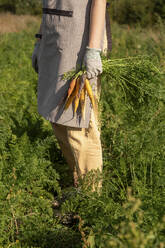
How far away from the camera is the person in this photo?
204 cm

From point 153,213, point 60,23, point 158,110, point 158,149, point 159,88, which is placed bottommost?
point 153,213

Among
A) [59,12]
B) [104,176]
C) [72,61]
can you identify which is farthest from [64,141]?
[59,12]

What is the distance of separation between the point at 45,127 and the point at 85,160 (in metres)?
1.07

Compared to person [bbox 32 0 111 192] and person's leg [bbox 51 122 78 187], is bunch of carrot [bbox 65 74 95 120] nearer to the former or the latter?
person [bbox 32 0 111 192]

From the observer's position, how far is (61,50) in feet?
7.04

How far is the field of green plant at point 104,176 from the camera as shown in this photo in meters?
1.74

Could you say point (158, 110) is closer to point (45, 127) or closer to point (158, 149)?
point (158, 149)

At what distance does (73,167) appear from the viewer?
265cm

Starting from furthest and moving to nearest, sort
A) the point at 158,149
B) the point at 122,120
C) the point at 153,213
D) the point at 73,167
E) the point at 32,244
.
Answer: the point at 122,120 → the point at 73,167 → the point at 158,149 → the point at 32,244 → the point at 153,213

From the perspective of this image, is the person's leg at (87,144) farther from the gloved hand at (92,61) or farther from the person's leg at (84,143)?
the gloved hand at (92,61)

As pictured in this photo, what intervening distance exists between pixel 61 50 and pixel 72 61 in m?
0.10

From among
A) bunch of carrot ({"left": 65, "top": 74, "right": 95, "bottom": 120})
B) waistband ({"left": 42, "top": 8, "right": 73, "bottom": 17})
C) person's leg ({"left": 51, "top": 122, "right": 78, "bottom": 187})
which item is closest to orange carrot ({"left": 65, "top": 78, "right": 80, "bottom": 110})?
bunch of carrot ({"left": 65, "top": 74, "right": 95, "bottom": 120})

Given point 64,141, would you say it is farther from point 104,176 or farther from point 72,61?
point 72,61

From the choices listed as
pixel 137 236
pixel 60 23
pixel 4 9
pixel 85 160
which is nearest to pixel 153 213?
pixel 137 236
